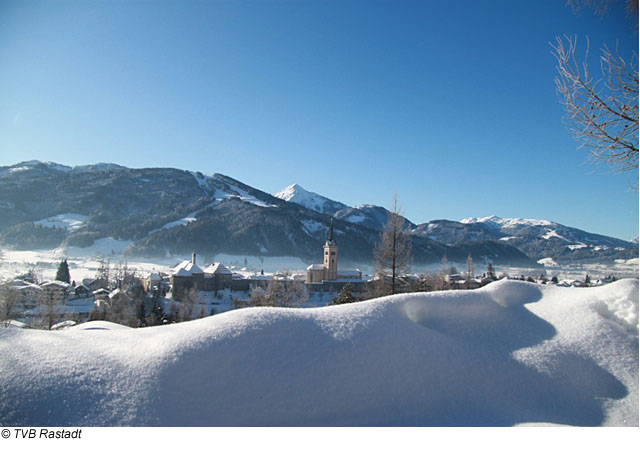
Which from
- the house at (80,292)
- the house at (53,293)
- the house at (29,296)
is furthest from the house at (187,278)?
the house at (29,296)

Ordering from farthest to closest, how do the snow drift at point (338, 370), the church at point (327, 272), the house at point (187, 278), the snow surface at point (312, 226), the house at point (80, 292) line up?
the snow surface at point (312, 226)
the church at point (327, 272)
the house at point (187, 278)
the house at point (80, 292)
the snow drift at point (338, 370)

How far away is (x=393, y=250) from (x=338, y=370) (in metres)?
11.2

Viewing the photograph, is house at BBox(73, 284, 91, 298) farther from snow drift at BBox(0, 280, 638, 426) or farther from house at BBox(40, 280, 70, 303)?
snow drift at BBox(0, 280, 638, 426)

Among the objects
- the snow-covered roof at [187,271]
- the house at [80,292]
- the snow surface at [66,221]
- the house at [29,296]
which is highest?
the snow surface at [66,221]

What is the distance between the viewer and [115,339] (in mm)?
2832

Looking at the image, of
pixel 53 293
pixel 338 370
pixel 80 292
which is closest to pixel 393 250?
pixel 338 370

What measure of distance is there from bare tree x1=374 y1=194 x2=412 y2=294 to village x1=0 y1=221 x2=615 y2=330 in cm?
55

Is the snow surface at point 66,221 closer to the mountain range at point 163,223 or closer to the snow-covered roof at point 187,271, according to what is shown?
the mountain range at point 163,223

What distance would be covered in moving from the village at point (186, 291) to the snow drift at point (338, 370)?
404 inches

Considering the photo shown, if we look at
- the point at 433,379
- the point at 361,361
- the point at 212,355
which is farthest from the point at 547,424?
the point at 212,355

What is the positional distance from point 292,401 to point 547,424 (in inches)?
74.0

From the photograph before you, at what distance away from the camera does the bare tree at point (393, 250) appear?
1324 centimetres

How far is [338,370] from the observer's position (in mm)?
2439

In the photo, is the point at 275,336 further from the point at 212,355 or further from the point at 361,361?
the point at 361,361
